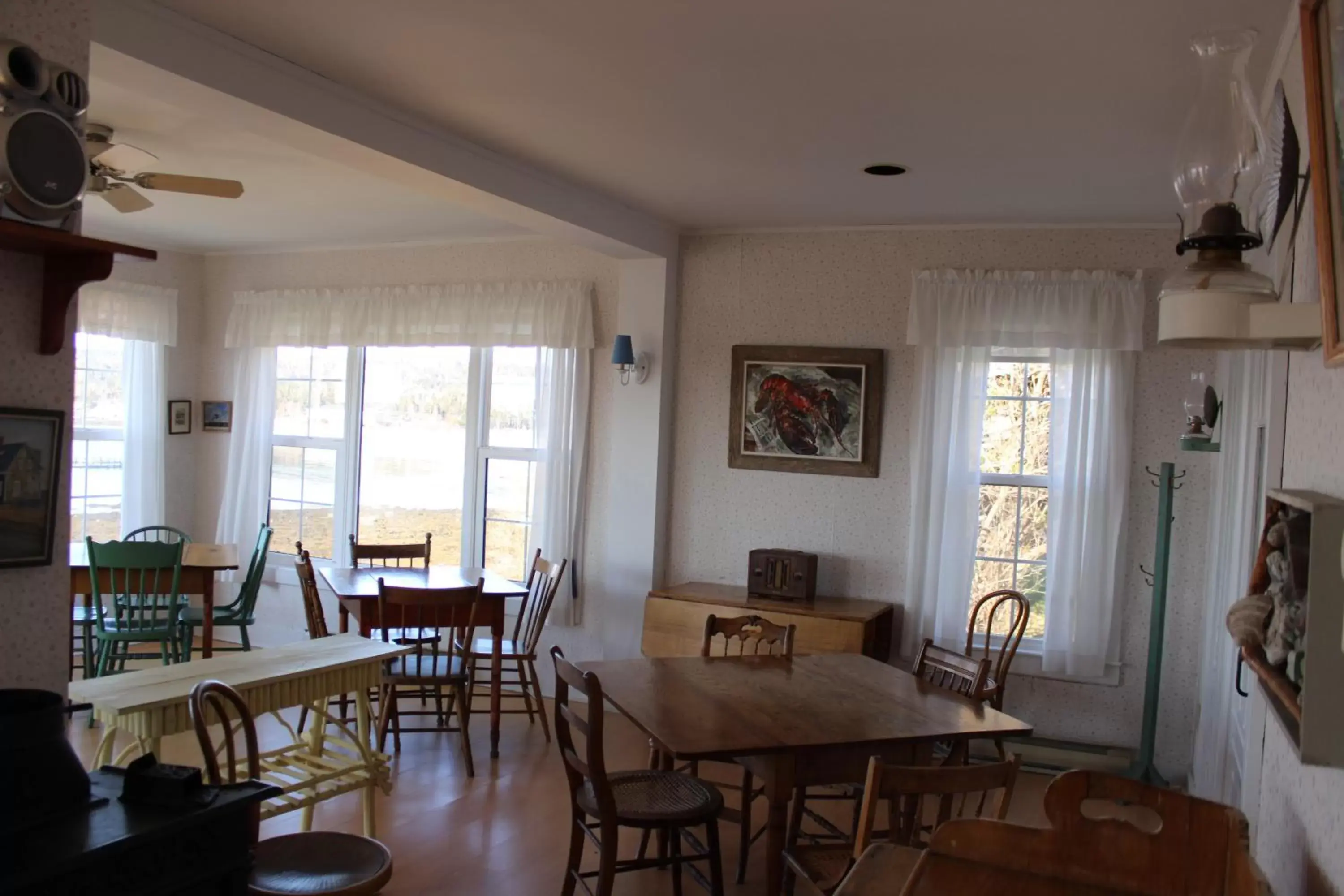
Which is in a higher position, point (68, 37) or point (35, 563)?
point (68, 37)

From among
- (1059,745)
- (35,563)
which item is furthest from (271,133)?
(1059,745)

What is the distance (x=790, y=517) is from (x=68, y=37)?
3.83 metres

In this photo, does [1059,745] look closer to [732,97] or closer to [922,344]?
[922,344]

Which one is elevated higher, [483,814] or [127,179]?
[127,179]

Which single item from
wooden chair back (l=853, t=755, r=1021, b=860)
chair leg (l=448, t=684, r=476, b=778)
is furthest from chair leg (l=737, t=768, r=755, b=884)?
chair leg (l=448, t=684, r=476, b=778)

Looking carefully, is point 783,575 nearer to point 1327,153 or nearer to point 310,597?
point 310,597

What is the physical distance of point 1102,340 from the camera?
15.3 ft

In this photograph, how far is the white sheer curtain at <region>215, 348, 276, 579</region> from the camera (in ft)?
22.3

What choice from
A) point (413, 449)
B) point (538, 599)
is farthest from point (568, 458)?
point (413, 449)

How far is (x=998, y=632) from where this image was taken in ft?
16.4

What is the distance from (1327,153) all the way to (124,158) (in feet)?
12.6

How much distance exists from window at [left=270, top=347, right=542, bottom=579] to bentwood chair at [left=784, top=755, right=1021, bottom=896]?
3.49 meters

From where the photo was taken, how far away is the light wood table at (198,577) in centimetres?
522

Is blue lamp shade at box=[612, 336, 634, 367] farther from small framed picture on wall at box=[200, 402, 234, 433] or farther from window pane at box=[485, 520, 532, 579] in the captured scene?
small framed picture on wall at box=[200, 402, 234, 433]
